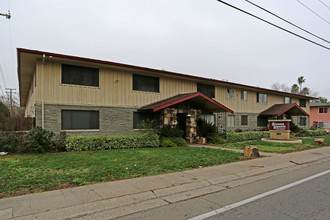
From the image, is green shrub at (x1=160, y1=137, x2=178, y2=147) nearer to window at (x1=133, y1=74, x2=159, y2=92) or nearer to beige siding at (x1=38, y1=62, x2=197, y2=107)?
beige siding at (x1=38, y1=62, x2=197, y2=107)

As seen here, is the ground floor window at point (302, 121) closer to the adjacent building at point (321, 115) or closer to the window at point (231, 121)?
the adjacent building at point (321, 115)

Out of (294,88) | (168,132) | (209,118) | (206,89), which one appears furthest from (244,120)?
(294,88)

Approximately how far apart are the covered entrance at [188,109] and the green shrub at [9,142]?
7.61 metres

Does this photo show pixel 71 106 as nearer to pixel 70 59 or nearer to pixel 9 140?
pixel 70 59

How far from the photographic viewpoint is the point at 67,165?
7996mm

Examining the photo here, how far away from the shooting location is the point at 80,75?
13711 mm

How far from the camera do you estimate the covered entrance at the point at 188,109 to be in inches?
611

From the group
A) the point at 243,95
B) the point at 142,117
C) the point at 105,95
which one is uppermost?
the point at 243,95

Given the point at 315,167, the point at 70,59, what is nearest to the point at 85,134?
the point at 70,59

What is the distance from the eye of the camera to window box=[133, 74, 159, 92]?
16.0 m

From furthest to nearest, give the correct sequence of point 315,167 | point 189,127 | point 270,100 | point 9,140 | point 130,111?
point 270,100, point 189,127, point 130,111, point 9,140, point 315,167

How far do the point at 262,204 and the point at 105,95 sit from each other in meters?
11.8

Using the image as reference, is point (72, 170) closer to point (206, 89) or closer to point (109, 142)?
point (109, 142)

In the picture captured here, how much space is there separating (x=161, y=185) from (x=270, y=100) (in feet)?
82.1
